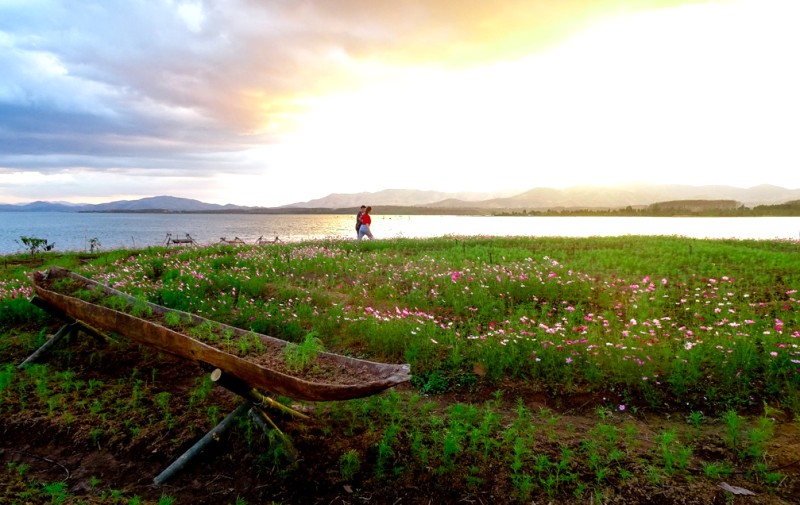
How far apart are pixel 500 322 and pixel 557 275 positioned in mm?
3683

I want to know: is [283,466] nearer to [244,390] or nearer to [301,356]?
[244,390]

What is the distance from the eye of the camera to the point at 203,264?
14055 millimetres

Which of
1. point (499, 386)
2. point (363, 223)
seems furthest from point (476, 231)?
point (499, 386)

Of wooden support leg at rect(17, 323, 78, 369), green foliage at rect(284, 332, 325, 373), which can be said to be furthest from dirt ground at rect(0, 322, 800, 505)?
wooden support leg at rect(17, 323, 78, 369)

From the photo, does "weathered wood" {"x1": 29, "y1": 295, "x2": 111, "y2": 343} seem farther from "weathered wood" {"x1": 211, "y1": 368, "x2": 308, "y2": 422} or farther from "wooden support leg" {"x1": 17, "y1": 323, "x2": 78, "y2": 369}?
"weathered wood" {"x1": 211, "y1": 368, "x2": 308, "y2": 422}

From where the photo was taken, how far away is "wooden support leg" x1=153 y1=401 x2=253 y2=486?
4.51 metres

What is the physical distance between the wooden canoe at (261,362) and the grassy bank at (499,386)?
831mm

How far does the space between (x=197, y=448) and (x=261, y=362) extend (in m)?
1.12

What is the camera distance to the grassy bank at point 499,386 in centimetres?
437

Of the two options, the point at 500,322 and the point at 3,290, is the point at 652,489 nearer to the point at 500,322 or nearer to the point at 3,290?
the point at 500,322

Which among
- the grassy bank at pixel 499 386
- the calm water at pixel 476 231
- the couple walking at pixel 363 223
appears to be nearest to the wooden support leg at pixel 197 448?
the grassy bank at pixel 499 386

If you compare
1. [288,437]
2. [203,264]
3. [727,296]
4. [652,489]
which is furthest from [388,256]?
[652,489]

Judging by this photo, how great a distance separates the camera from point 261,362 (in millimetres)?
5066

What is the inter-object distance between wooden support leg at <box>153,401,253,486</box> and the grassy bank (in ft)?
0.95
